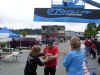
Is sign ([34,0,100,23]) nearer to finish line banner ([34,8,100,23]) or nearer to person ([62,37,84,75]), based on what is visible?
finish line banner ([34,8,100,23])

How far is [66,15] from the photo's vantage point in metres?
24.1

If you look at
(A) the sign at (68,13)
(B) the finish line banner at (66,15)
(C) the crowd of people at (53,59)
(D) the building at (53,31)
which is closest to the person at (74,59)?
(C) the crowd of people at (53,59)

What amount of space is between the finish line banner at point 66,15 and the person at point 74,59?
1910cm

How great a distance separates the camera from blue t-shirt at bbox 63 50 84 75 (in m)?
4.35

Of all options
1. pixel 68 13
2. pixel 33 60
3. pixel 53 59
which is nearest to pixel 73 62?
pixel 33 60

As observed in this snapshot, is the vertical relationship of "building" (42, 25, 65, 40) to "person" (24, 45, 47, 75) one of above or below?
below

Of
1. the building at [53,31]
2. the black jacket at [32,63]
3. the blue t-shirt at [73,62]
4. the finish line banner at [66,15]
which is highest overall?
the blue t-shirt at [73,62]

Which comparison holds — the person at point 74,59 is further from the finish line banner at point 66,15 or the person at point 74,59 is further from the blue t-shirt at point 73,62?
the finish line banner at point 66,15

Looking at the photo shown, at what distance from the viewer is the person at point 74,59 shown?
4336mm

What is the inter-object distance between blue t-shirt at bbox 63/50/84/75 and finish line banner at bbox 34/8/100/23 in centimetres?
1909

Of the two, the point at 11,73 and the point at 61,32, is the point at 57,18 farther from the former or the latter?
the point at 61,32

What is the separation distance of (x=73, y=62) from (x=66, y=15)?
20.0 meters

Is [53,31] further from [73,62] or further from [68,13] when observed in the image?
[73,62]

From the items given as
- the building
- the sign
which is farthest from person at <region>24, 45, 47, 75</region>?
the building
